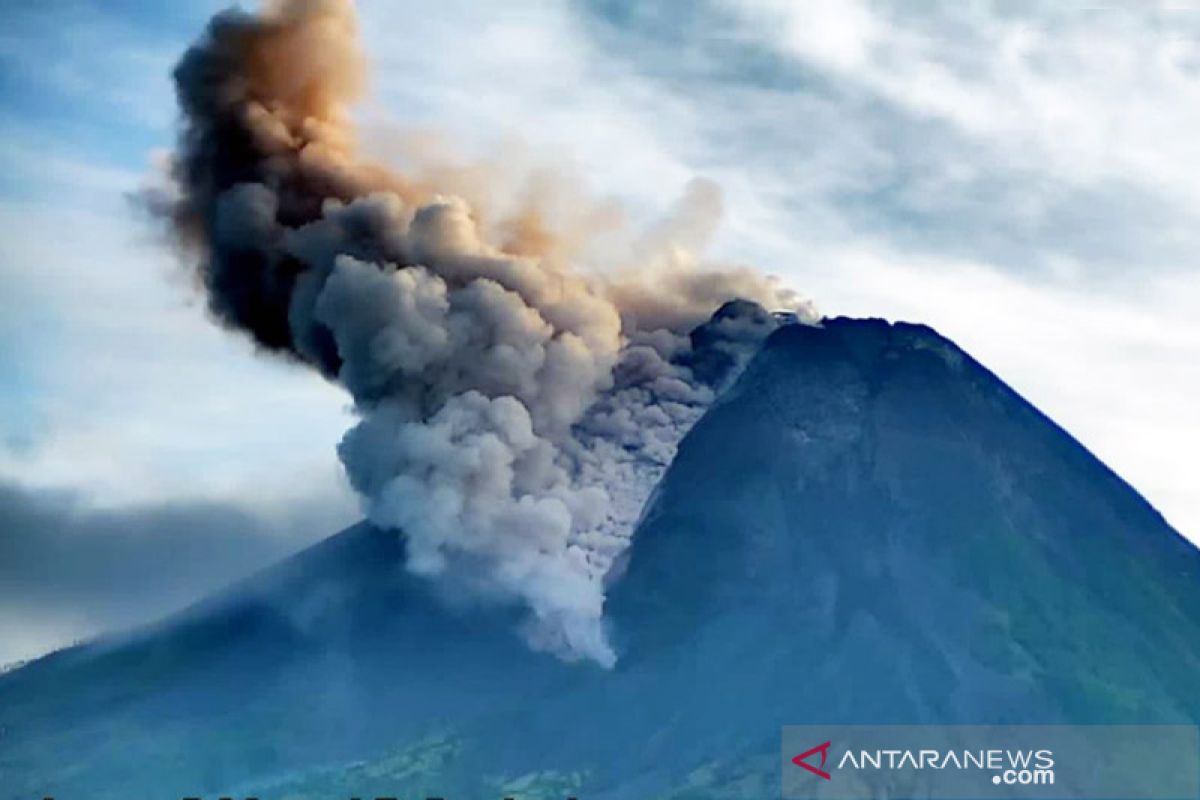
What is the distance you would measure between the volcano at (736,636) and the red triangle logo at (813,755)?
41.8 inches

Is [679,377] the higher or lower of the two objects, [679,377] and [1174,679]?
the higher

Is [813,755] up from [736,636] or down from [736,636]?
down

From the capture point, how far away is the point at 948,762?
301 feet

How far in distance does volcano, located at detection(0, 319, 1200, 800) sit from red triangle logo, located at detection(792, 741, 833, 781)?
1.06 meters

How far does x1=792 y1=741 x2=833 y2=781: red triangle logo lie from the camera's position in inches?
3632

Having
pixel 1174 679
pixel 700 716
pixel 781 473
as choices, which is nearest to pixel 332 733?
pixel 700 716

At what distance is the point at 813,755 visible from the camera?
308 ft

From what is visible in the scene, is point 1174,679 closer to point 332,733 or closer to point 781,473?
point 781,473

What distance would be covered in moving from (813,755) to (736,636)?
1014 cm

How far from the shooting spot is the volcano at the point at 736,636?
3841 inches

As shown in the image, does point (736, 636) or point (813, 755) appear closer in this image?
point (813, 755)

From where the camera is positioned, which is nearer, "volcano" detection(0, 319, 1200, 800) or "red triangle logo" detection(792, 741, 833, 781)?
"red triangle logo" detection(792, 741, 833, 781)

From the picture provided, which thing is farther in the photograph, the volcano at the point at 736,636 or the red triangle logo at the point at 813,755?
the volcano at the point at 736,636

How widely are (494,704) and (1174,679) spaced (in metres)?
29.7
